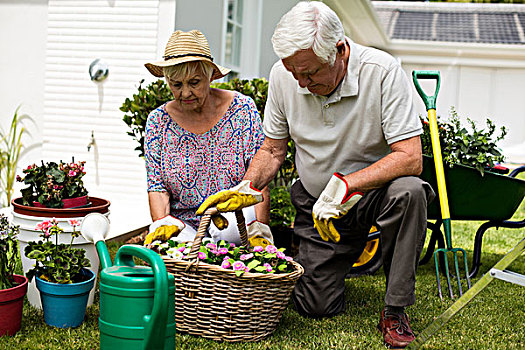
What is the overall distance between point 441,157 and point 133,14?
2.48 m

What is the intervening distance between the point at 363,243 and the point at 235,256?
0.75 meters

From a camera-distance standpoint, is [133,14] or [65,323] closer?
[65,323]

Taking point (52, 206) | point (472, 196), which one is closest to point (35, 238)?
point (52, 206)

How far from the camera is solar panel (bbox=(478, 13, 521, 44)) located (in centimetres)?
1442

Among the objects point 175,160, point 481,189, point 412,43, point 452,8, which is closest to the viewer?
point 175,160

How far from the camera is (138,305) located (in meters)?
1.61

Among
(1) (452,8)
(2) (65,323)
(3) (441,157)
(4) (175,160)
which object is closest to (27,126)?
(4) (175,160)

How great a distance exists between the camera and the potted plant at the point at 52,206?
2492 mm

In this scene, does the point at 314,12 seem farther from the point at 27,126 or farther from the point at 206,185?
the point at 27,126

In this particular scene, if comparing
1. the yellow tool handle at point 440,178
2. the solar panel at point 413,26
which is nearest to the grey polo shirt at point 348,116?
the yellow tool handle at point 440,178

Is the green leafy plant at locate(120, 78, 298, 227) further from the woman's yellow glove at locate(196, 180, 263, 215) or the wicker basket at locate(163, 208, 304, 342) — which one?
the wicker basket at locate(163, 208, 304, 342)

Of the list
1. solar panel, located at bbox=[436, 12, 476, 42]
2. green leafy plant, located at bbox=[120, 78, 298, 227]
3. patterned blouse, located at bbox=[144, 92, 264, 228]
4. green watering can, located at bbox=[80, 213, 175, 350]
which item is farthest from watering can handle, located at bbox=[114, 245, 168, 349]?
solar panel, located at bbox=[436, 12, 476, 42]

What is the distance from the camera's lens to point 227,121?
2.90 meters

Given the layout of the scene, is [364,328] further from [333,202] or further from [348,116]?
[348,116]
